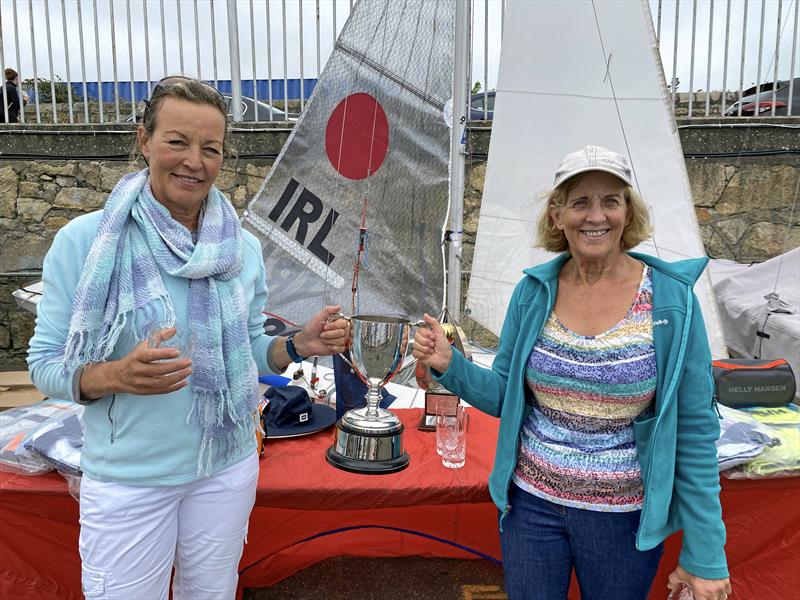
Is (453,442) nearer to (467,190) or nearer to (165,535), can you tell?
(165,535)

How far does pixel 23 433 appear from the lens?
1.97 meters

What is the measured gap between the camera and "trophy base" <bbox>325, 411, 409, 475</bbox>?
184cm

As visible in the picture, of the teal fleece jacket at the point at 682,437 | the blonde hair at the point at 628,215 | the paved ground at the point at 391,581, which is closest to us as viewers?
the teal fleece jacket at the point at 682,437

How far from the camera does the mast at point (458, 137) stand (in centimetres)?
262

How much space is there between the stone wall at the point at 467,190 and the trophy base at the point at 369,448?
3.08m

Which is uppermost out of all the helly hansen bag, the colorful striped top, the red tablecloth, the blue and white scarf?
the blue and white scarf

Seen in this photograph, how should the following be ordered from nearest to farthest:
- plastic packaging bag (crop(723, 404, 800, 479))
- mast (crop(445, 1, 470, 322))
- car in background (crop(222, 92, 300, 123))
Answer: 1. plastic packaging bag (crop(723, 404, 800, 479))
2. mast (crop(445, 1, 470, 322))
3. car in background (crop(222, 92, 300, 123))

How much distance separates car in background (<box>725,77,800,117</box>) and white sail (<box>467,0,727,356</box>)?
2912mm

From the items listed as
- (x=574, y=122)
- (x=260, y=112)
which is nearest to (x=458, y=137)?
(x=574, y=122)

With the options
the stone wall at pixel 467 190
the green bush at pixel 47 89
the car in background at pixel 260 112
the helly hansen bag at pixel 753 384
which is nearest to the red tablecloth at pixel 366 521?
the helly hansen bag at pixel 753 384

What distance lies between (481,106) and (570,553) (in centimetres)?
482

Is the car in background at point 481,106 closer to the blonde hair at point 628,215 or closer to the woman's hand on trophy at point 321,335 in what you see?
the blonde hair at point 628,215

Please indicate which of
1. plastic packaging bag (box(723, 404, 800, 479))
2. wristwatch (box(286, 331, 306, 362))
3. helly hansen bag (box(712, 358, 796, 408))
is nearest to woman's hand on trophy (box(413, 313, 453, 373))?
wristwatch (box(286, 331, 306, 362))

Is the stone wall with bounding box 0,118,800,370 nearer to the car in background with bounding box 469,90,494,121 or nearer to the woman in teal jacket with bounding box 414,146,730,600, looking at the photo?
the car in background with bounding box 469,90,494,121
